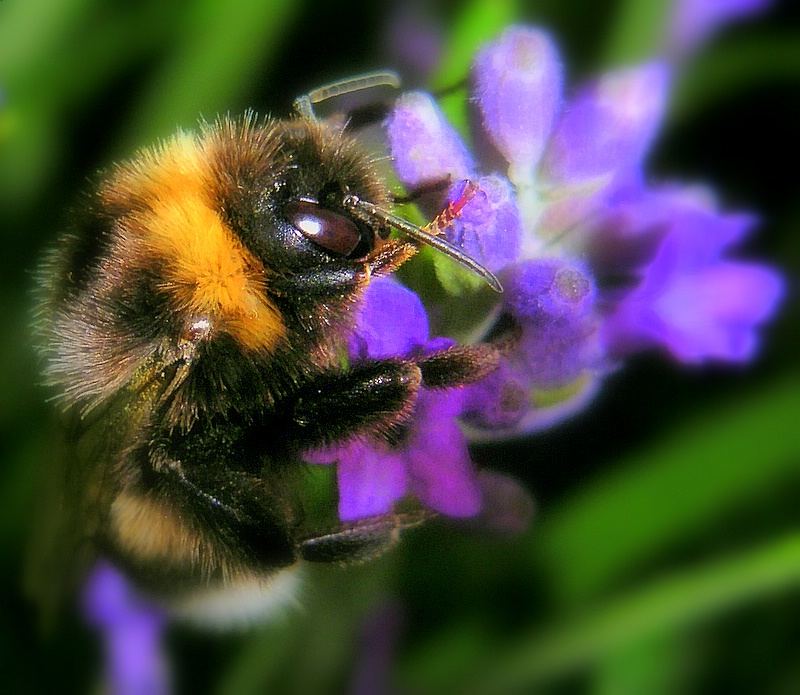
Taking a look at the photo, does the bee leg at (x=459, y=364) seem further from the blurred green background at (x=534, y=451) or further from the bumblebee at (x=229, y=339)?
the blurred green background at (x=534, y=451)

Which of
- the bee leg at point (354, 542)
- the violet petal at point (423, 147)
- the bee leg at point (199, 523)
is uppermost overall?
the violet petal at point (423, 147)

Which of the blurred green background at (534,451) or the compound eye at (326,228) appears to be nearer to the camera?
the compound eye at (326,228)

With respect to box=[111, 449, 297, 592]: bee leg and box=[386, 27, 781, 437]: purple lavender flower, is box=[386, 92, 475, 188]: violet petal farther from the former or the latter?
box=[111, 449, 297, 592]: bee leg

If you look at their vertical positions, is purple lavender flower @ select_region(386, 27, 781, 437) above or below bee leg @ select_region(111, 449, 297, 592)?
above

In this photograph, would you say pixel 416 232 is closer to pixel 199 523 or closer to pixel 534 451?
pixel 199 523

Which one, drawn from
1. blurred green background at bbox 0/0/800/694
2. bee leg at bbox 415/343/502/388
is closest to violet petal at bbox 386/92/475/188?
bee leg at bbox 415/343/502/388

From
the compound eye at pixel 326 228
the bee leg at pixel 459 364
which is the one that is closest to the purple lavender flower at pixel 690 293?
the bee leg at pixel 459 364
